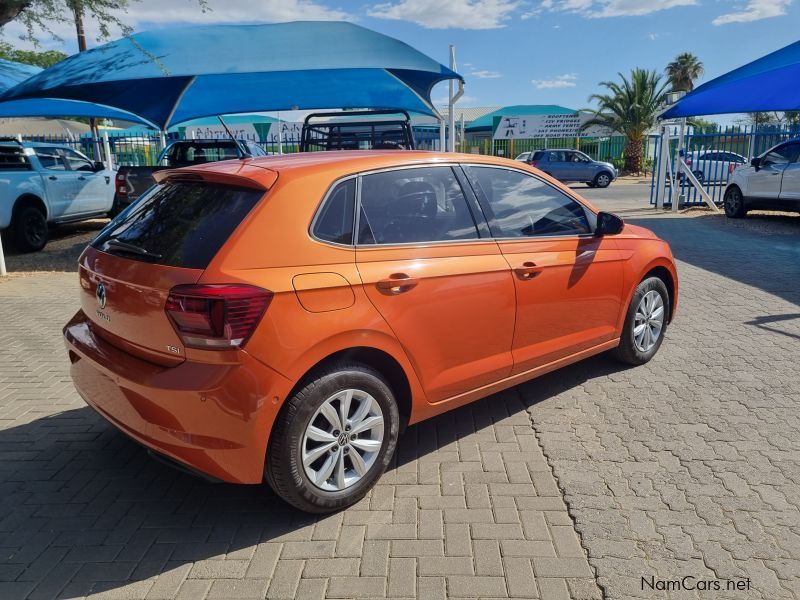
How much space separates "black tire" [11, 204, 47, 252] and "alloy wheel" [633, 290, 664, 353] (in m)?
10.2

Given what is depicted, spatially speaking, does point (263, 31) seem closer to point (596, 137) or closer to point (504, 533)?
point (504, 533)

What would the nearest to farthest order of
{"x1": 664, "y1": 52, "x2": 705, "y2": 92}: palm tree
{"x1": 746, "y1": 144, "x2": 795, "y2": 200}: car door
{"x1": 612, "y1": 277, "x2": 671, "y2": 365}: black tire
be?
{"x1": 612, "y1": 277, "x2": 671, "y2": 365}: black tire < {"x1": 746, "y1": 144, "x2": 795, "y2": 200}: car door < {"x1": 664, "y1": 52, "x2": 705, "y2": 92}: palm tree

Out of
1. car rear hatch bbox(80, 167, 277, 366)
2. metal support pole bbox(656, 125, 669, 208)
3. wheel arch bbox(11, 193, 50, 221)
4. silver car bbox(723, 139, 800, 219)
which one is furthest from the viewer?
metal support pole bbox(656, 125, 669, 208)

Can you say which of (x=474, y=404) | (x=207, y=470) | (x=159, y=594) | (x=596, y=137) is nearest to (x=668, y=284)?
(x=474, y=404)

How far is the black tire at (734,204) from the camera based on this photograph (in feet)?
47.1

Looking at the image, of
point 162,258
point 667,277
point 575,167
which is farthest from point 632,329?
point 575,167

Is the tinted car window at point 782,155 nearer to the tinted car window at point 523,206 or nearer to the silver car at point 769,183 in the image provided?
the silver car at point 769,183

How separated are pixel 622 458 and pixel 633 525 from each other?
68 cm

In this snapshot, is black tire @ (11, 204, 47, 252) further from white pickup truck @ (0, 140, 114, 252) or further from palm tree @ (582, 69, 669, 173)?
palm tree @ (582, 69, 669, 173)

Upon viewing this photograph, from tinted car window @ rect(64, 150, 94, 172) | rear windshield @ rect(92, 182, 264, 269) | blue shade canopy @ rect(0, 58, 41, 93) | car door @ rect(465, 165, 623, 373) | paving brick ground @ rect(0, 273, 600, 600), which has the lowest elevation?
paving brick ground @ rect(0, 273, 600, 600)

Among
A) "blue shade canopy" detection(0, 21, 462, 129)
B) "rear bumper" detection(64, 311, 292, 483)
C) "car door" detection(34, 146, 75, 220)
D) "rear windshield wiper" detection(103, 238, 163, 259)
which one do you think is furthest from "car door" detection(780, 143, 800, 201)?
"car door" detection(34, 146, 75, 220)

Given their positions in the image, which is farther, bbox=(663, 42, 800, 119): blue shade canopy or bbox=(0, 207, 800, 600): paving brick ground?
bbox=(663, 42, 800, 119): blue shade canopy

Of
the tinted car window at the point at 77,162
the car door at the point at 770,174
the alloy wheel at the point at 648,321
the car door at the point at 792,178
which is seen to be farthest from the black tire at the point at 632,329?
the tinted car window at the point at 77,162

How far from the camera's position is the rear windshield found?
283 cm
